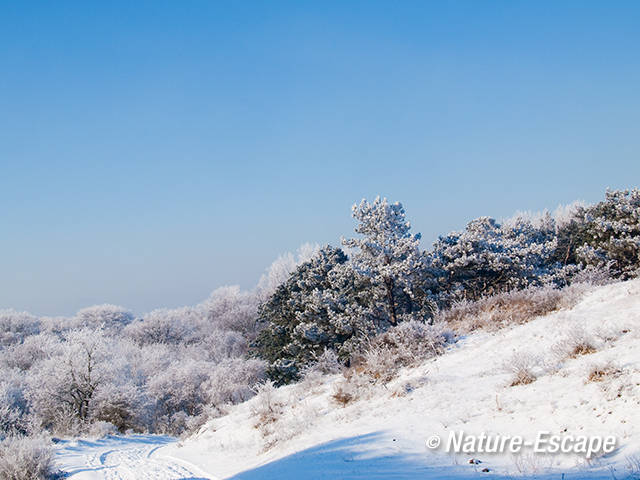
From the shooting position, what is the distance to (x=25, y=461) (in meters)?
9.46

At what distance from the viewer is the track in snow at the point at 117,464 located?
33.7ft

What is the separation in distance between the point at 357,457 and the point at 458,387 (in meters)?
3.14

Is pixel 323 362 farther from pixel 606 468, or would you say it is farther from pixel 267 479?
pixel 606 468

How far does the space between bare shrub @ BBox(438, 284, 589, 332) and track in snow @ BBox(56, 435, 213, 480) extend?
8559 millimetres

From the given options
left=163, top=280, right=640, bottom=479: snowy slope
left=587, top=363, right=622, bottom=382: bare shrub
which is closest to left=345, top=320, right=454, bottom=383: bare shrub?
left=163, top=280, right=640, bottom=479: snowy slope

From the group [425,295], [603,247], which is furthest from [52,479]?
[603,247]

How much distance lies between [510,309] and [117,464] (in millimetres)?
12035

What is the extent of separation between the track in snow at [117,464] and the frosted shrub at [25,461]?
691 mm

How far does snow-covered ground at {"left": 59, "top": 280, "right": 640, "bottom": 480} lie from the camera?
574 cm

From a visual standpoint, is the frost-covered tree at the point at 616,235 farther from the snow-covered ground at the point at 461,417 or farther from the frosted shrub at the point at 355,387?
the frosted shrub at the point at 355,387

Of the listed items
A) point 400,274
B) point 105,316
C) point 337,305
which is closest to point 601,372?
point 400,274

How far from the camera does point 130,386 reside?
1377 inches

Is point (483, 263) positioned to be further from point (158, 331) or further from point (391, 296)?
point (158, 331)

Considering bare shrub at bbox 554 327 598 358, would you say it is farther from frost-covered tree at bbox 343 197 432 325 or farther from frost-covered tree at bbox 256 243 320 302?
frost-covered tree at bbox 256 243 320 302
